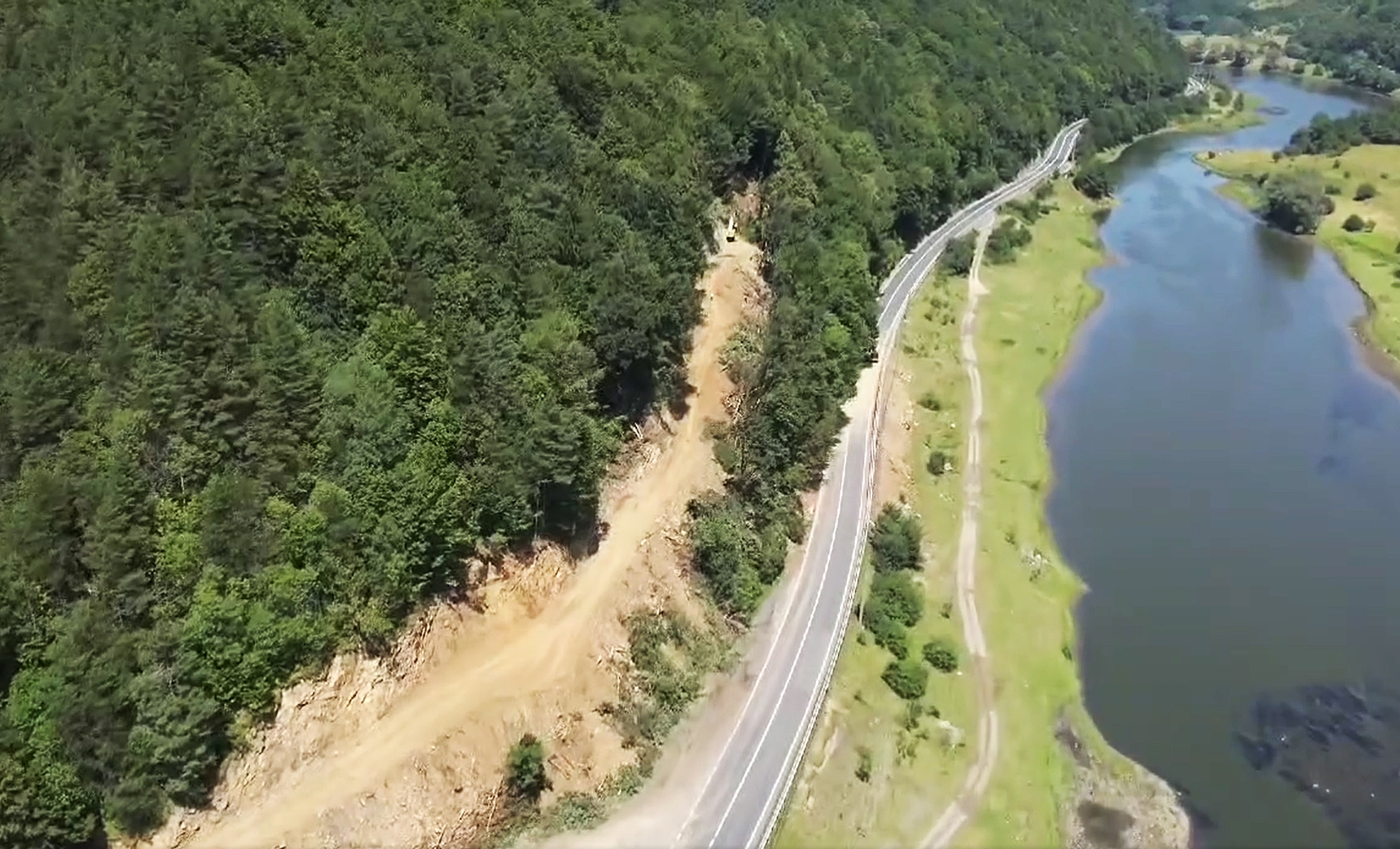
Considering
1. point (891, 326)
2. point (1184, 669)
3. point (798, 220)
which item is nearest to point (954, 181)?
point (891, 326)

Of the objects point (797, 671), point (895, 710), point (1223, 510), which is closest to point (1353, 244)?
point (1223, 510)

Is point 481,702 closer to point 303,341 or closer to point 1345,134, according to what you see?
point 303,341

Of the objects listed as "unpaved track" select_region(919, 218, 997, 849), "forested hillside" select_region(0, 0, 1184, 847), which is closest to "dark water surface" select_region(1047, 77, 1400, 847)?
"unpaved track" select_region(919, 218, 997, 849)

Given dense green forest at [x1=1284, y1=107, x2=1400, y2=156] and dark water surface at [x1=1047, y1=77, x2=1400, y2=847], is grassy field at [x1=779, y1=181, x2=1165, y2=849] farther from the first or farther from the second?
dense green forest at [x1=1284, y1=107, x2=1400, y2=156]

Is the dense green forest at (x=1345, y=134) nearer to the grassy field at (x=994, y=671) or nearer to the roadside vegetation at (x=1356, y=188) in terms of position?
the roadside vegetation at (x=1356, y=188)

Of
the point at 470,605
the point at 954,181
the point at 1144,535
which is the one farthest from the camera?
the point at 954,181

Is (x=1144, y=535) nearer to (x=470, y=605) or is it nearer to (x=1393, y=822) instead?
(x=1393, y=822)
